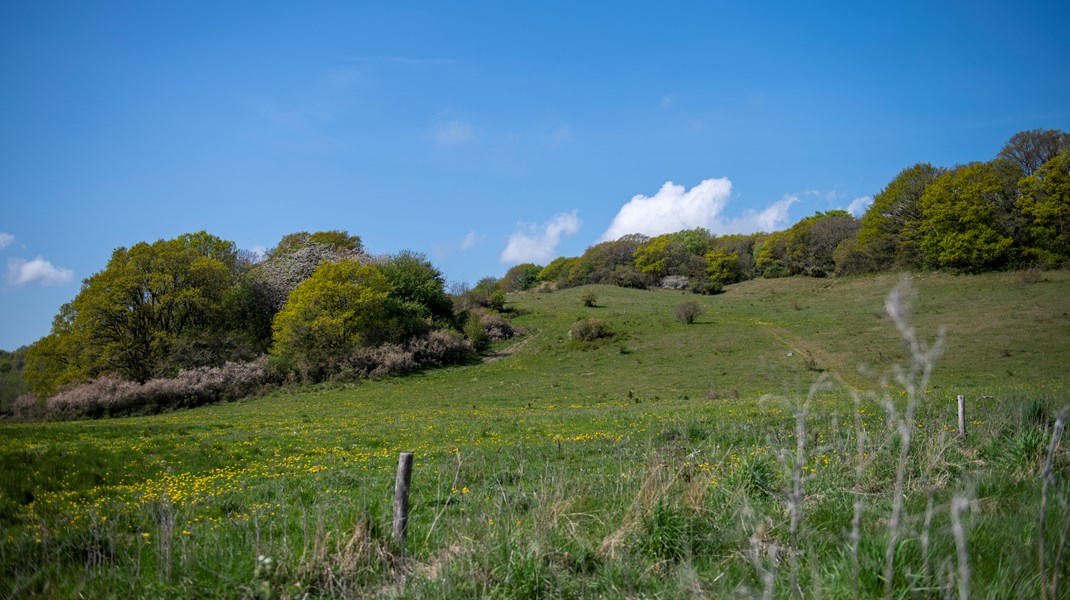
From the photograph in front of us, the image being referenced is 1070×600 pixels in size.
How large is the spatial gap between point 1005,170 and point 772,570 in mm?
65508

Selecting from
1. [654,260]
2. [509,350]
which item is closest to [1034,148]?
[654,260]

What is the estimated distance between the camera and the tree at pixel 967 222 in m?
49.1

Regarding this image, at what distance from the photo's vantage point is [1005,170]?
52.3 m

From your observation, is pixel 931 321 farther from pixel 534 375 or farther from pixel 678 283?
pixel 678 283

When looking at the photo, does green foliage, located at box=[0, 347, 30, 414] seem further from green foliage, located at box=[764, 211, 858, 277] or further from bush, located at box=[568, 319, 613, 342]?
green foliage, located at box=[764, 211, 858, 277]

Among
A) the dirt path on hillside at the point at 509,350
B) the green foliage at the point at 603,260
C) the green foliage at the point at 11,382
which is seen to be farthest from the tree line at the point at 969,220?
the green foliage at the point at 11,382

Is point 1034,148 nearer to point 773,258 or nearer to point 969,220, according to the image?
point 969,220

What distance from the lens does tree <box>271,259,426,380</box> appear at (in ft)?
137

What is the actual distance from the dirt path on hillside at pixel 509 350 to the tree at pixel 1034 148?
49252 millimetres

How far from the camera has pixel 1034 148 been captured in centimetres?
5306

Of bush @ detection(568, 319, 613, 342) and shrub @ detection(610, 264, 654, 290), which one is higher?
shrub @ detection(610, 264, 654, 290)

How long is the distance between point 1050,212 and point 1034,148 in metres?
10.4

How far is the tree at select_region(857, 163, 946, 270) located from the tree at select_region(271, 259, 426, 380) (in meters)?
46.1

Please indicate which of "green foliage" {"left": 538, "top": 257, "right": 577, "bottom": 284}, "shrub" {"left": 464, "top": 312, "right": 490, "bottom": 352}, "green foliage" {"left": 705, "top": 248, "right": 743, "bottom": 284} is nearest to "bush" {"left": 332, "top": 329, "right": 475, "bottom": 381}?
"shrub" {"left": 464, "top": 312, "right": 490, "bottom": 352}
